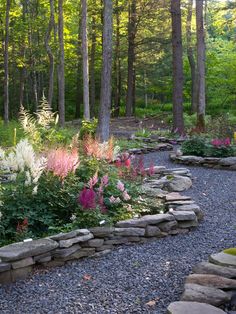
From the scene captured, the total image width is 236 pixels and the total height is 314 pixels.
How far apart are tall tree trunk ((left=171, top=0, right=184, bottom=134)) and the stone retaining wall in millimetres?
9580

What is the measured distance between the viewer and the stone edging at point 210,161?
928cm

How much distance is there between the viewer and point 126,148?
11492 mm

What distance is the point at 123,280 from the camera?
12.2 feet

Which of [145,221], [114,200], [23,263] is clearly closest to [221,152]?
[114,200]

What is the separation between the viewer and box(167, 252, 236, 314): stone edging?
2910 mm

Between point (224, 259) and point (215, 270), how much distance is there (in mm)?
236

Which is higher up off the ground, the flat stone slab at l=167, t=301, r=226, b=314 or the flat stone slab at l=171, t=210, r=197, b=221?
the flat stone slab at l=171, t=210, r=197, b=221

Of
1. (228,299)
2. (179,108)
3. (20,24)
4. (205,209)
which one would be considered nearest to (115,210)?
(205,209)

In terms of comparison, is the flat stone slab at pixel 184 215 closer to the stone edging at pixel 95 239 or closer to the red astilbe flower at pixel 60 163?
the stone edging at pixel 95 239

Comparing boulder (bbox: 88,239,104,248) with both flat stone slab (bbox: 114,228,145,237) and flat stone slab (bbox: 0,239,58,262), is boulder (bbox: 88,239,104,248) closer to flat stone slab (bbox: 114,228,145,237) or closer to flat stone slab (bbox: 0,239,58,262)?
flat stone slab (bbox: 114,228,145,237)

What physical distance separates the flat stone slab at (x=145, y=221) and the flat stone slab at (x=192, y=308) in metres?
1.75

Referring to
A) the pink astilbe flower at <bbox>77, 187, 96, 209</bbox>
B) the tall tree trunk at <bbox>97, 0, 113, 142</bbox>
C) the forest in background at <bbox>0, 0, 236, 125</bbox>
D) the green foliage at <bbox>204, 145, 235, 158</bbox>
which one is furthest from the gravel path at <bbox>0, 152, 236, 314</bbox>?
the forest in background at <bbox>0, 0, 236, 125</bbox>

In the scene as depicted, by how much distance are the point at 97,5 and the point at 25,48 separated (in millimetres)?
4386

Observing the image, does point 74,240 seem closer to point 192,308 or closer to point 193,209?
point 192,308
